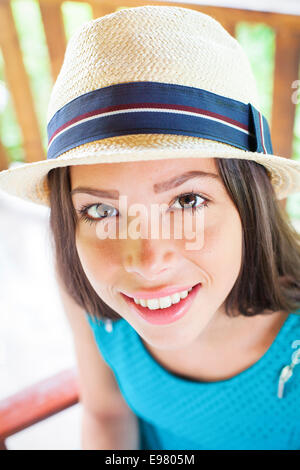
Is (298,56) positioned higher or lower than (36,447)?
higher

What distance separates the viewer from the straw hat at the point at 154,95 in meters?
0.55

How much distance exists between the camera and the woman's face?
604 mm

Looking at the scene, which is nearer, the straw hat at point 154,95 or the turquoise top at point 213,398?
the straw hat at point 154,95

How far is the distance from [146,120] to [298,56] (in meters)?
1.03

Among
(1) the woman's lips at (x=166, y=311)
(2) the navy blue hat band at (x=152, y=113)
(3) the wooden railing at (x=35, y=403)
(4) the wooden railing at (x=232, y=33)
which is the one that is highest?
(4) the wooden railing at (x=232, y=33)

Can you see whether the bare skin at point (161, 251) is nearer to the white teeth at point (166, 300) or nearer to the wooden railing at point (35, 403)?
the white teeth at point (166, 300)

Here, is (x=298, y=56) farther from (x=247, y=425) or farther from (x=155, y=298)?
(x=247, y=425)

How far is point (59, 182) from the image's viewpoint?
0.75 meters

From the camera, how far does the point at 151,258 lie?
0.62 metres

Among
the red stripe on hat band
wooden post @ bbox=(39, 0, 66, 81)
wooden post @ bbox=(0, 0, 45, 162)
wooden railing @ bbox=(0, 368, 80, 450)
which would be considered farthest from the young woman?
wooden post @ bbox=(0, 0, 45, 162)

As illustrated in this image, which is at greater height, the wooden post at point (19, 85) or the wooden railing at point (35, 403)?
the wooden post at point (19, 85)

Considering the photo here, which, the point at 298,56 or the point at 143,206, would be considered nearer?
the point at 143,206

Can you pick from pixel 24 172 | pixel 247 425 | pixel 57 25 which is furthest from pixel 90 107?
pixel 57 25

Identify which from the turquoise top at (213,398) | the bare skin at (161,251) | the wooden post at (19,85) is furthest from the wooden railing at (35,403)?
the wooden post at (19,85)
